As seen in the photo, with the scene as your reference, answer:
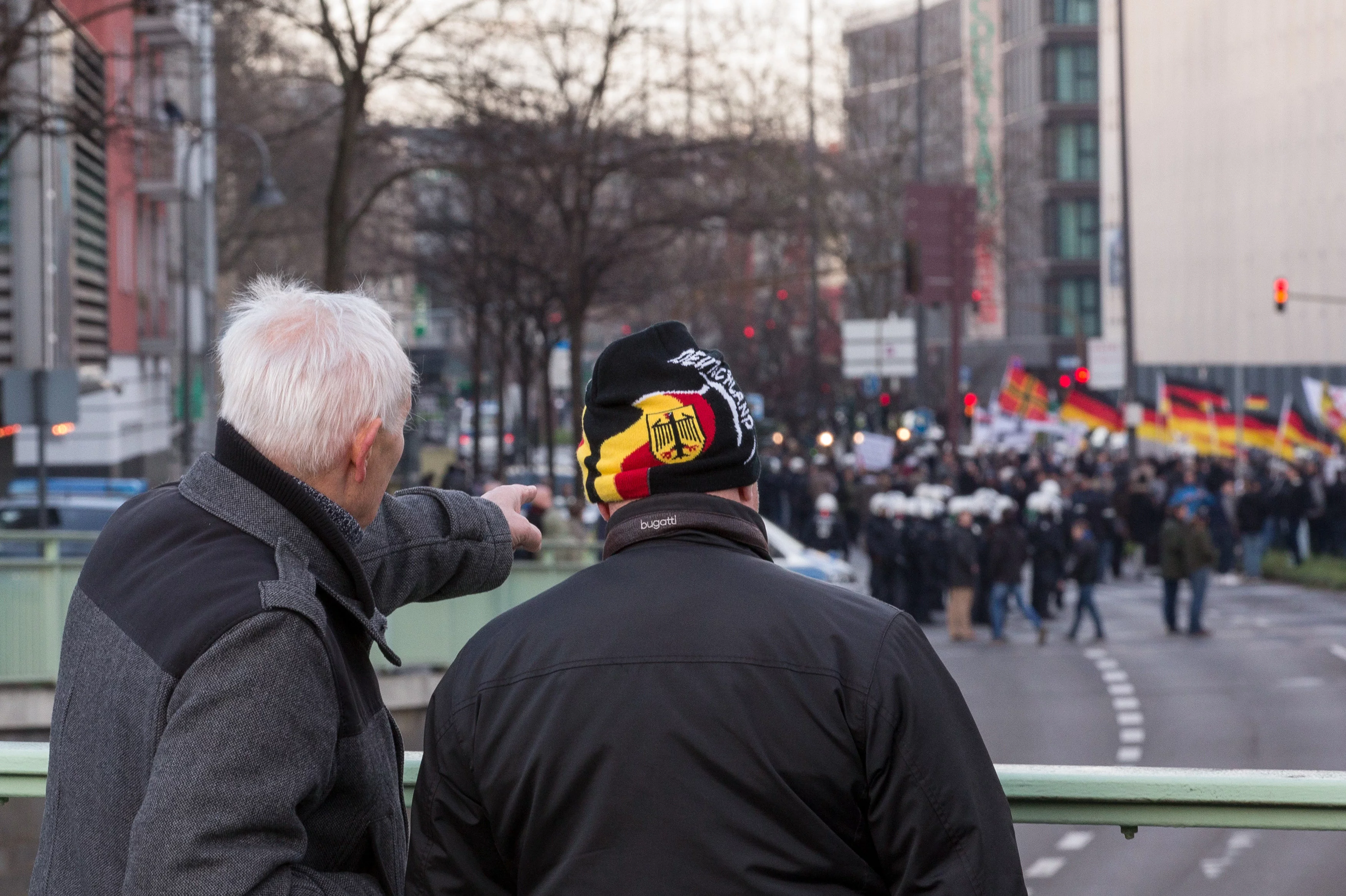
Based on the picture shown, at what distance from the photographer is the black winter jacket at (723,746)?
6.95 feet

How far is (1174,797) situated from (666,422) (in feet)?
2.75

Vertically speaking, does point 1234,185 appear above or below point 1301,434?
above

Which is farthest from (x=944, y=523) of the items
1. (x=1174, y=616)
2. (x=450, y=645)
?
(x=450, y=645)

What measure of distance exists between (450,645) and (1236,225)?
55166 millimetres

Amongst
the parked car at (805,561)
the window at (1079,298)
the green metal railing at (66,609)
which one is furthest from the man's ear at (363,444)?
the window at (1079,298)

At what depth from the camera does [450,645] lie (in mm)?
13977

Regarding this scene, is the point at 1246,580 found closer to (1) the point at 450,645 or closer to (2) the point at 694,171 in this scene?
(2) the point at 694,171

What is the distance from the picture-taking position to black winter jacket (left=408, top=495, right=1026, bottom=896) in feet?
6.95

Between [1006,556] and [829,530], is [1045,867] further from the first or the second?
[829,530]

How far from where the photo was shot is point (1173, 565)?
2319cm

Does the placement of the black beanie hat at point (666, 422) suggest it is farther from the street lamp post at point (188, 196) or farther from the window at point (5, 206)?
the window at point (5, 206)

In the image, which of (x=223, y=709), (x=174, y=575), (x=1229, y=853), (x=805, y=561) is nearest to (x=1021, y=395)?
(x=805, y=561)

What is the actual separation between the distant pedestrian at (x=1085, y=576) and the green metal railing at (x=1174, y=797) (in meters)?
20.6

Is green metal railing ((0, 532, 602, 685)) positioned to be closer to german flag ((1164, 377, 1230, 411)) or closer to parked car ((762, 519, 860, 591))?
parked car ((762, 519, 860, 591))
